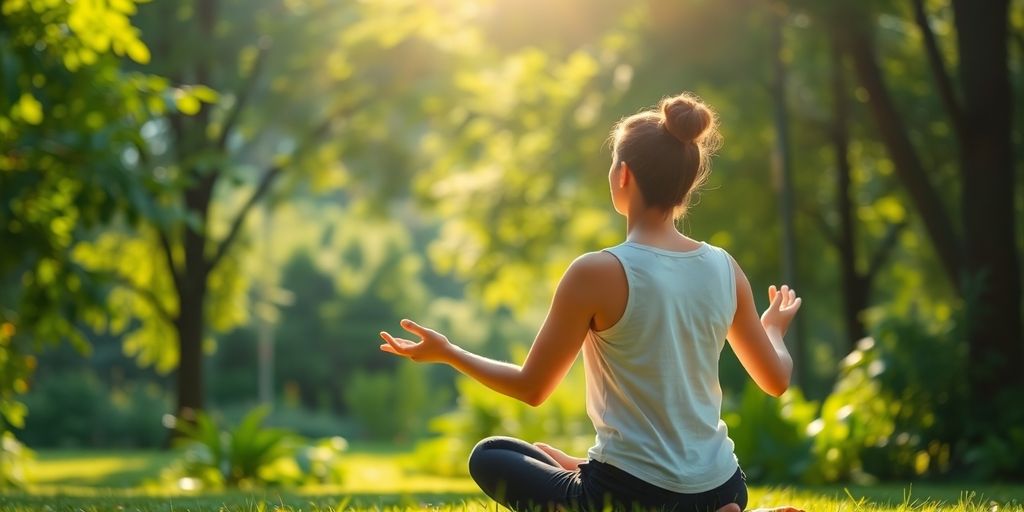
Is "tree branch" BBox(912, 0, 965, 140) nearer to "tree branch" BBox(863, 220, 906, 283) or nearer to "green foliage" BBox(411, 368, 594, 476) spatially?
"green foliage" BBox(411, 368, 594, 476)

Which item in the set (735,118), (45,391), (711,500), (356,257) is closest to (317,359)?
(356,257)

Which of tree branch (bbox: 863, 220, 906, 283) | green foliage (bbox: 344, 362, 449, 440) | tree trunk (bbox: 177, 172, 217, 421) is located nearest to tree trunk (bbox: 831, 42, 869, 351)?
tree branch (bbox: 863, 220, 906, 283)

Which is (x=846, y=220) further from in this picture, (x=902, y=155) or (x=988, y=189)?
(x=988, y=189)

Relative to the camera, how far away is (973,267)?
1202 centimetres

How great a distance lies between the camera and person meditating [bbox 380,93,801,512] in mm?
4102

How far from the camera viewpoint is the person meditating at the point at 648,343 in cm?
410

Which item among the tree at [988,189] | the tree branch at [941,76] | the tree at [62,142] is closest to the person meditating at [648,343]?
the tree at [62,142]

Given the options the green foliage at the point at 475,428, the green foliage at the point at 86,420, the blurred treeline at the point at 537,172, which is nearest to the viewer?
the blurred treeline at the point at 537,172

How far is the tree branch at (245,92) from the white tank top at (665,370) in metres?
18.2

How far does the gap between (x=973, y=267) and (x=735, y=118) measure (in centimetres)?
739

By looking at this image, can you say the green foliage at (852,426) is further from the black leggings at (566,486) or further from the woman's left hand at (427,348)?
the woman's left hand at (427,348)

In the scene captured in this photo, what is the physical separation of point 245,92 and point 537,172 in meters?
5.53

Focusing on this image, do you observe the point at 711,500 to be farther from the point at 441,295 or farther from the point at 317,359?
the point at 441,295

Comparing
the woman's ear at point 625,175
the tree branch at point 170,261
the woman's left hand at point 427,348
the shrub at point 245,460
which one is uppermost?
the woman's ear at point 625,175
